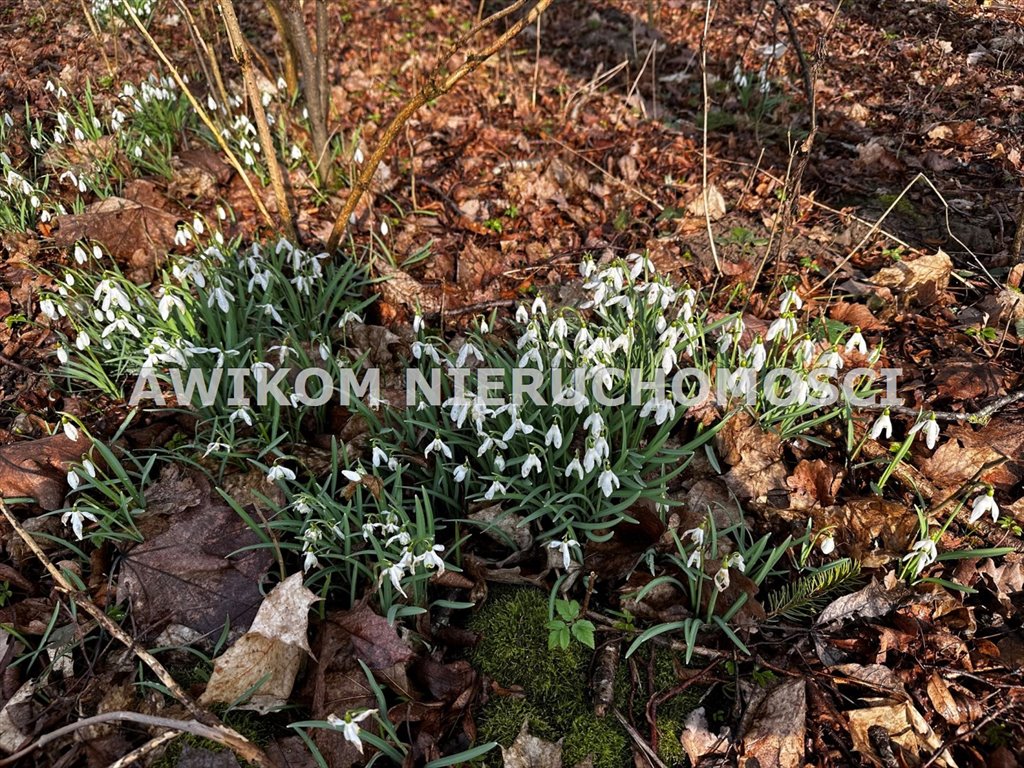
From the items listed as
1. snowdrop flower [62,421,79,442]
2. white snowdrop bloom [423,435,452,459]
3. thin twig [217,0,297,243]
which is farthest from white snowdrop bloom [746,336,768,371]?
snowdrop flower [62,421,79,442]

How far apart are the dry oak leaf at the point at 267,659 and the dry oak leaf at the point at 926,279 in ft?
9.89

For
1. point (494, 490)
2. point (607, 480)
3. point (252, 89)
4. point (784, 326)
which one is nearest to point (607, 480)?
point (607, 480)

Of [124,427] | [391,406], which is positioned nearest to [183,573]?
[124,427]

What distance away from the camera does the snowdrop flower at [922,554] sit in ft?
6.68

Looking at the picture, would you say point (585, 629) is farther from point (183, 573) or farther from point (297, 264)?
point (297, 264)

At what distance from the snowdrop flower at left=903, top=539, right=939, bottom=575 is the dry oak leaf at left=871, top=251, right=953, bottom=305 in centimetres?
157

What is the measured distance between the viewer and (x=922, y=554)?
2.06 m

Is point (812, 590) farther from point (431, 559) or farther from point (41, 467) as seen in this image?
point (41, 467)

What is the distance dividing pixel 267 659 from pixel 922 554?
201cm

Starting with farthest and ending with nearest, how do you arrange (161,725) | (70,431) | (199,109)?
1. (199,109)
2. (70,431)
3. (161,725)

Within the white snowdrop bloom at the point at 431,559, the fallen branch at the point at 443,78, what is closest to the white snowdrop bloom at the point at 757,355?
the white snowdrop bloom at the point at 431,559

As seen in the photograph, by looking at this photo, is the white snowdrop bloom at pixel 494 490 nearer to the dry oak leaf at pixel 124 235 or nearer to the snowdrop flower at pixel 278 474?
the snowdrop flower at pixel 278 474

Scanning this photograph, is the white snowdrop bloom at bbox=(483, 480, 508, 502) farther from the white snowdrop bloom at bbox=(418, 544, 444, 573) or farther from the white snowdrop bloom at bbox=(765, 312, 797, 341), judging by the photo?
the white snowdrop bloom at bbox=(765, 312, 797, 341)

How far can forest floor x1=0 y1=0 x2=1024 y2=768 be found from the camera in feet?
6.49
